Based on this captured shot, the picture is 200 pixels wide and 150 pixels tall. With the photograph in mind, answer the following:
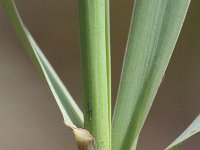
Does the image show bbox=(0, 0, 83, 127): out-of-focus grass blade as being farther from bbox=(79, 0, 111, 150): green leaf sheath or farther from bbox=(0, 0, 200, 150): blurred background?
bbox=(0, 0, 200, 150): blurred background

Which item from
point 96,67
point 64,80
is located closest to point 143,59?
point 96,67

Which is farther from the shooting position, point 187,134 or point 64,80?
point 64,80

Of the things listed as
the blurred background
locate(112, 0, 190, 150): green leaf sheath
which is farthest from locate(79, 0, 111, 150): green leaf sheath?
the blurred background

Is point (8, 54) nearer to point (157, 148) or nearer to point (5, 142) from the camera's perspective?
point (5, 142)

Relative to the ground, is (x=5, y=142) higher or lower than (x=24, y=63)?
lower

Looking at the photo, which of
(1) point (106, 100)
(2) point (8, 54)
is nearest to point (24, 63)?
(2) point (8, 54)

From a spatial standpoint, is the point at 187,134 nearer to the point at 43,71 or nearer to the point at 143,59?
the point at 143,59
